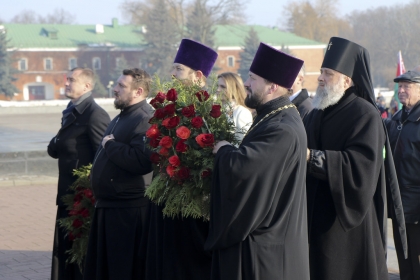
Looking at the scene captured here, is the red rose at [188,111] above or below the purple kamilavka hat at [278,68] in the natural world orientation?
below

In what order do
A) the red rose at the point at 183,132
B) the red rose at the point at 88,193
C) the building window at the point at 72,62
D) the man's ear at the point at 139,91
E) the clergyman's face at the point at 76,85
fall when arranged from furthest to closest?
the building window at the point at 72,62 < the clergyman's face at the point at 76,85 < the red rose at the point at 88,193 < the man's ear at the point at 139,91 < the red rose at the point at 183,132

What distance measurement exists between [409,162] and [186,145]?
9.16 ft

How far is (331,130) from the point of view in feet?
14.5

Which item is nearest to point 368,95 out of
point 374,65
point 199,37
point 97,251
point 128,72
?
point 128,72

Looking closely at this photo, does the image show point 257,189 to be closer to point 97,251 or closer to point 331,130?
point 331,130

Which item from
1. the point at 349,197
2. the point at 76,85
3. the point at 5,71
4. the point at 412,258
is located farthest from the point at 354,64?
the point at 5,71

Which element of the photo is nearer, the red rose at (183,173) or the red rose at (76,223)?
the red rose at (183,173)

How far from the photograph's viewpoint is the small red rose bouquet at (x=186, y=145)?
12.7ft

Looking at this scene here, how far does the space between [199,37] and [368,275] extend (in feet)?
218

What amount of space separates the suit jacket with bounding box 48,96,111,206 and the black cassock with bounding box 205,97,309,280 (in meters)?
2.52

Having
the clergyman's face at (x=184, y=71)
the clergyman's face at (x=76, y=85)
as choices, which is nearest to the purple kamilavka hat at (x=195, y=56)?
the clergyman's face at (x=184, y=71)

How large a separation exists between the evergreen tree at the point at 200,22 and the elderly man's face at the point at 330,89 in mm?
63106

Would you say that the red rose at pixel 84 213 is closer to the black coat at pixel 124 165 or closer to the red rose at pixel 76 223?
the red rose at pixel 76 223

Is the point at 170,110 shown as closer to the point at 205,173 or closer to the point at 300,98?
the point at 205,173
